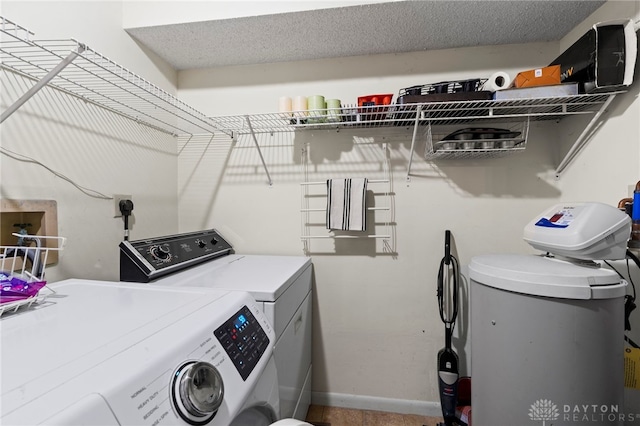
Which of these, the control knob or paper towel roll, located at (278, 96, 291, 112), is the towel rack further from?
the control knob

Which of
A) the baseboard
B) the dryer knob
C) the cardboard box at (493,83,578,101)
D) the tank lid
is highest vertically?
the cardboard box at (493,83,578,101)

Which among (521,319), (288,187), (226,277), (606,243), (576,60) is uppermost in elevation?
(576,60)

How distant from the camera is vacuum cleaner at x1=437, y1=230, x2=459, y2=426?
1528 millimetres

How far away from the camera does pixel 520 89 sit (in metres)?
1.29

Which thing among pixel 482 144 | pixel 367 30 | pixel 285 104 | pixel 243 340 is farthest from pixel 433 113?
pixel 243 340

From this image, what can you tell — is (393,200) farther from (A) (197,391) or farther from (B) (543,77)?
(A) (197,391)

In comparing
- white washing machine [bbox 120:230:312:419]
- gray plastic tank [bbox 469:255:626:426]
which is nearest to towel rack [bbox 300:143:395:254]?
white washing machine [bbox 120:230:312:419]

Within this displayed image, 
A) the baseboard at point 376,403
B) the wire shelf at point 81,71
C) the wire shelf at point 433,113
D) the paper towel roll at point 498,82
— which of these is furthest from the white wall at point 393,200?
the wire shelf at point 81,71

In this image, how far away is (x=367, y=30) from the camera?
1.52 metres

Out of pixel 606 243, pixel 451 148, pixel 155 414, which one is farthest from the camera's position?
pixel 451 148

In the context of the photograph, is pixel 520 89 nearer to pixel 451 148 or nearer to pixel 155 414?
pixel 451 148

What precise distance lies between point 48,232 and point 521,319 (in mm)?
1867

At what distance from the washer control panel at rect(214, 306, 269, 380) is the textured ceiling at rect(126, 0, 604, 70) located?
144 cm

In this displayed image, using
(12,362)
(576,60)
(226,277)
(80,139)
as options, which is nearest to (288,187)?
→ (226,277)
